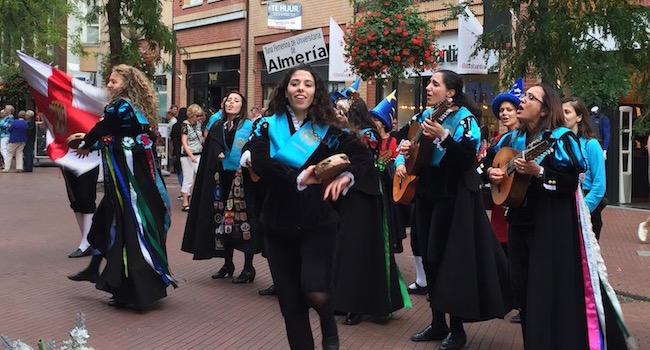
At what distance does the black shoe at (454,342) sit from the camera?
5746 mm

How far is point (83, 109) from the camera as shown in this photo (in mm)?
7816

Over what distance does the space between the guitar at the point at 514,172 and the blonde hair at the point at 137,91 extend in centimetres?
322

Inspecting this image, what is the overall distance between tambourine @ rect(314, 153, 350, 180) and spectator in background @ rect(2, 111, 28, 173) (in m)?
21.0

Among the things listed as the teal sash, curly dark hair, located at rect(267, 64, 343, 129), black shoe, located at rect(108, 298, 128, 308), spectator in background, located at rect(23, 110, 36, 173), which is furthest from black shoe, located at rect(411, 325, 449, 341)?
spectator in background, located at rect(23, 110, 36, 173)

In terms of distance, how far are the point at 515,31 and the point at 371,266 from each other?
14.9 feet

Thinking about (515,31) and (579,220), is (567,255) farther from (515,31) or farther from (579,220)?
(515,31)

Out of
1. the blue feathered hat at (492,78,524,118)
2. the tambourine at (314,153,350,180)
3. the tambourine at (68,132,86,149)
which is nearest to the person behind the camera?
the tambourine at (314,153,350,180)

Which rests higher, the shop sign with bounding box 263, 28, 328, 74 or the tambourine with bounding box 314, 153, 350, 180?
the shop sign with bounding box 263, 28, 328, 74

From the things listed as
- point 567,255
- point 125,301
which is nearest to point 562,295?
point 567,255

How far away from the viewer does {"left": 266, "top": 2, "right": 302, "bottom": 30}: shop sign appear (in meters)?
22.7

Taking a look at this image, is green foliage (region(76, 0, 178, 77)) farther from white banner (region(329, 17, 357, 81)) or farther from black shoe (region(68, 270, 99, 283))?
black shoe (region(68, 270, 99, 283))

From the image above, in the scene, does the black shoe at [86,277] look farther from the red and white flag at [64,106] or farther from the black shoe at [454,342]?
the black shoe at [454,342]

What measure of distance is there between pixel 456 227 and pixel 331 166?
5.48ft

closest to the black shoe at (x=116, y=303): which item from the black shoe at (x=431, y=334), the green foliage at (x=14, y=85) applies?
the black shoe at (x=431, y=334)
